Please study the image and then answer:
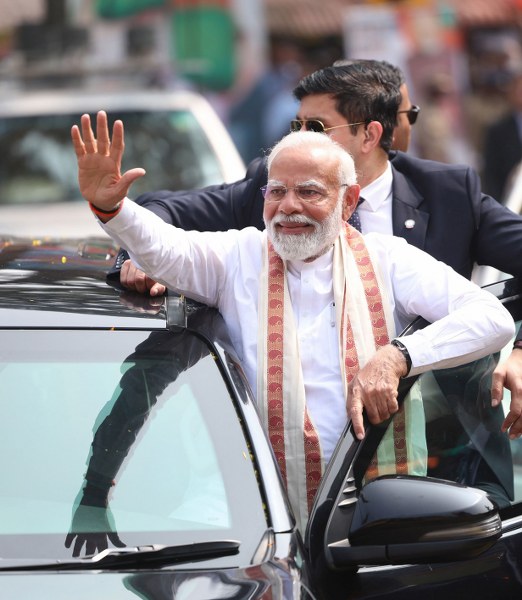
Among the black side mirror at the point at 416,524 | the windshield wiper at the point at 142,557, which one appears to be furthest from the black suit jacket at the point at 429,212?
the windshield wiper at the point at 142,557

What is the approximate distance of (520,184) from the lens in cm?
642

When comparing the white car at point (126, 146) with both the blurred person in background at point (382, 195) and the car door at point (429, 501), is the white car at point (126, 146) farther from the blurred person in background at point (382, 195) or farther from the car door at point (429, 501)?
the car door at point (429, 501)

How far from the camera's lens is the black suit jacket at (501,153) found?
1122 centimetres

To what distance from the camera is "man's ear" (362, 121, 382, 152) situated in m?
4.19

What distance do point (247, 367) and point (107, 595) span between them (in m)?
0.94

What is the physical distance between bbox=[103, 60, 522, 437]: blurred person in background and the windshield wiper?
1.49 meters

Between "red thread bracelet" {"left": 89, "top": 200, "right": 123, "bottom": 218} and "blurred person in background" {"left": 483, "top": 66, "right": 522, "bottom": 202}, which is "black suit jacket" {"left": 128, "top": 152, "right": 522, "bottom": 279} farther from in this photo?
"blurred person in background" {"left": 483, "top": 66, "right": 522, "bottom": 202}

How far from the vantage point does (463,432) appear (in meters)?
3.21

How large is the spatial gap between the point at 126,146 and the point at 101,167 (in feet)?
15.8

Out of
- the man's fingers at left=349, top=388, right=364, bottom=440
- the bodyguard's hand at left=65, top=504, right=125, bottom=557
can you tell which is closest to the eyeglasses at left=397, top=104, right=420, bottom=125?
the man's fingers at left=349, top=388, right=364, bottom=440

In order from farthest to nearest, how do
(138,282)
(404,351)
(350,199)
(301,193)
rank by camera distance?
(350,199) < (301,193) < (138,282) < (404,351)

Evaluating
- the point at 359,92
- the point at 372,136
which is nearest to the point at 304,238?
the point at 372,136

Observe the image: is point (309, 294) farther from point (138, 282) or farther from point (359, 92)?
point (359, 92)

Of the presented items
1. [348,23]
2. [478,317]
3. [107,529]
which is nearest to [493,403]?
[478,317]
